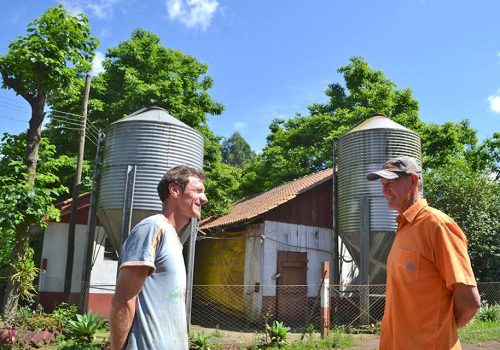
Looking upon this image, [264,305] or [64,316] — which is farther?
[264,305]

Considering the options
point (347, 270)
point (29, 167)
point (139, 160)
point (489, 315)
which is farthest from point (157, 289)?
point (347, 270)

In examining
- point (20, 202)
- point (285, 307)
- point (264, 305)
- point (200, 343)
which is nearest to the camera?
point (200, 343)

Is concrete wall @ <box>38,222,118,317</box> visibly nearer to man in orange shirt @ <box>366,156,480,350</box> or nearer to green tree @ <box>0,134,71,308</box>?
green tree @ <box>0,134,71,308</box>

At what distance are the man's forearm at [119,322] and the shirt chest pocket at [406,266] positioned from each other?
→ 171 cm

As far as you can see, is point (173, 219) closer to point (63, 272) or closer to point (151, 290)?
point (151, 290)

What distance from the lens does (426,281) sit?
273 centimetres

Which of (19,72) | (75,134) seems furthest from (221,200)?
(19,72)

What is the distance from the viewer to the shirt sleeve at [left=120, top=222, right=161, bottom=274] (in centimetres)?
227

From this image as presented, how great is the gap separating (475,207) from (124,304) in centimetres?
1851

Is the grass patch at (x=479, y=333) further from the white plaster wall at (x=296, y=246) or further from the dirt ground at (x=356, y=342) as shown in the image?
the white plaster wall at (x=296, y=246)

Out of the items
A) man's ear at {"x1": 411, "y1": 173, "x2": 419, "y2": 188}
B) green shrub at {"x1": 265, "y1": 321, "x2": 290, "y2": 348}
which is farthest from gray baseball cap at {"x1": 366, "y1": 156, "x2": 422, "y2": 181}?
green shrub at {"x1": 265, "y1": 321, "x2": 290, "y2": 348}

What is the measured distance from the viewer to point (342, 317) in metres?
13.4

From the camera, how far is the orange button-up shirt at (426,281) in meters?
2.62

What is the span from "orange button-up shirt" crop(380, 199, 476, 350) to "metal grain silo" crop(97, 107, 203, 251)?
740 centimetres
